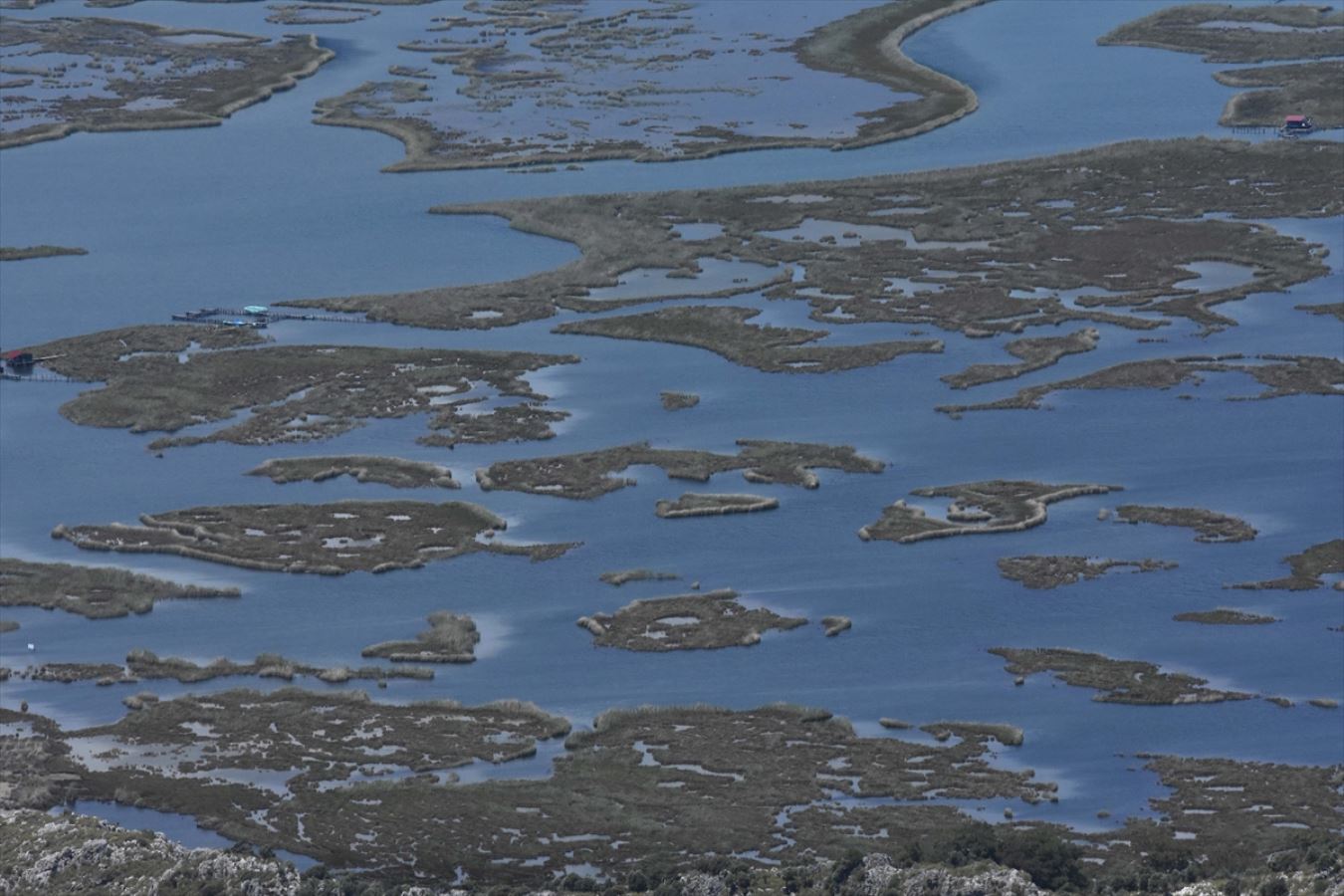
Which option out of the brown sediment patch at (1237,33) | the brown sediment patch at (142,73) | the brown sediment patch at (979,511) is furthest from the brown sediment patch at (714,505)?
the brown sediment patch at (1237,33)

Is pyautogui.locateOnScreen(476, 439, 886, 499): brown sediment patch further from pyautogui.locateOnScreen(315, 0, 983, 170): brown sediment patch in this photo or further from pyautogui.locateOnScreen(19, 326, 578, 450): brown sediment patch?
pyautogui.locateOnScreen(315, 0, 983, 170): brown sediment patch

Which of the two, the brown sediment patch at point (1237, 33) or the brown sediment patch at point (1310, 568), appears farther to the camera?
the brown sediment patch at point (1237, 33)

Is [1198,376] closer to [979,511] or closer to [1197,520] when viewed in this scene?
[1197,520]

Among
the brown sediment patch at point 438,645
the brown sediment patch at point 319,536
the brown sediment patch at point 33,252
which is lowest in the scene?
the brown sediment patch at point 33,252

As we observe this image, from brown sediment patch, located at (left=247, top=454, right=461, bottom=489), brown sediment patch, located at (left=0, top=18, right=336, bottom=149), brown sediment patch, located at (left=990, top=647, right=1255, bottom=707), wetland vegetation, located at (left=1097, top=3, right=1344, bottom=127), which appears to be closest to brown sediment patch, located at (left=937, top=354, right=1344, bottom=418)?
brown sediment patch, located at (left=247, top=454, right=461, bottom=489)

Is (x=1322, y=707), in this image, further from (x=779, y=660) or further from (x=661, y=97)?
(x=661, y=97)

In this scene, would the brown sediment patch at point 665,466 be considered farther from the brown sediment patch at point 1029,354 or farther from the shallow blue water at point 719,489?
the brown sediment patch at point 1029,354

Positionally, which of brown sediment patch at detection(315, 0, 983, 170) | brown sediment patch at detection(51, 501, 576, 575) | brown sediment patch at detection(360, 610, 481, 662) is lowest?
brown sediment patch at detection(51, 501, 576, 575)
